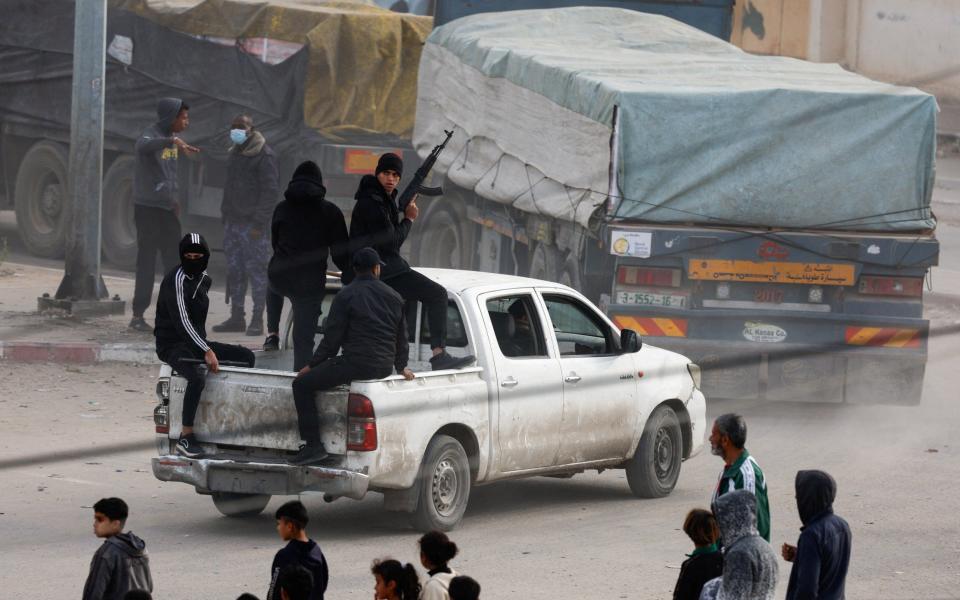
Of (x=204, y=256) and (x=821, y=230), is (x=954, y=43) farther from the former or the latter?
(x=204, y=256)

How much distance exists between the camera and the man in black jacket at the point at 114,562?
5.80 metres

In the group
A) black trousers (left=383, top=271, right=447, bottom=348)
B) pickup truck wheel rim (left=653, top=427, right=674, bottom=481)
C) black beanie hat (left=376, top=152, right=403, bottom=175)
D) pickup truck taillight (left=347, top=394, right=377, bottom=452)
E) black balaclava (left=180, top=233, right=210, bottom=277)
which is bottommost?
pickup truck wheel rim (left=653, top=427, right=674, bottom=481)

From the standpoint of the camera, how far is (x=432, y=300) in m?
9.52

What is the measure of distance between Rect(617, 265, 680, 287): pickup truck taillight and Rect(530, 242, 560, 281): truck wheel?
1.38 meters

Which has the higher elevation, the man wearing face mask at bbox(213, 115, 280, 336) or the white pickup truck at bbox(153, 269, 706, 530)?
the man wearing face mask at bbox(213, 115, 280, 336)

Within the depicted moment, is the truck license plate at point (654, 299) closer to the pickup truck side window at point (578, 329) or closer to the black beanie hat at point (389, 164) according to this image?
the pickup truck side window at point (578, 329)

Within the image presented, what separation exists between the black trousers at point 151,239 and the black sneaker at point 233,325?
760mm

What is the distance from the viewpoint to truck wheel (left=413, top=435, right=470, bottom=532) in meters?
9.02

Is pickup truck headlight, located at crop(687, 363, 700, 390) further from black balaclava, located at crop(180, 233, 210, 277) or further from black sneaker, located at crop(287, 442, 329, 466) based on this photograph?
black balaclava, located at crop(180, 233, 210, 277)

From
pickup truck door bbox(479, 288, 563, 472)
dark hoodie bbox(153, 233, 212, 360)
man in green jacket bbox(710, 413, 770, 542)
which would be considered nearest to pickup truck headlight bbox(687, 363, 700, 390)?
pickup truck door bbox(479, 288, 563, 472)

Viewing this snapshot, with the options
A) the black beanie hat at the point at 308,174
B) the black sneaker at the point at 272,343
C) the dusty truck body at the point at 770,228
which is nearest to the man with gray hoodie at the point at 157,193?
the dusty truck body at the point at 770,228

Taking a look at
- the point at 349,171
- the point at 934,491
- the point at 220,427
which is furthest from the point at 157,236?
the point at 934,491

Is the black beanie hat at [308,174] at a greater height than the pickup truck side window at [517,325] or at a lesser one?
greater

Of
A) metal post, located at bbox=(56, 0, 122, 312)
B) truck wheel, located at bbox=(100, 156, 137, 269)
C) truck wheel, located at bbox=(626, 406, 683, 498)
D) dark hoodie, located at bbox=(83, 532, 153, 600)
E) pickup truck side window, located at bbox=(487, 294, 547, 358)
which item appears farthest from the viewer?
truck wheel, located at bbox=(100, 156, 137, 269)
